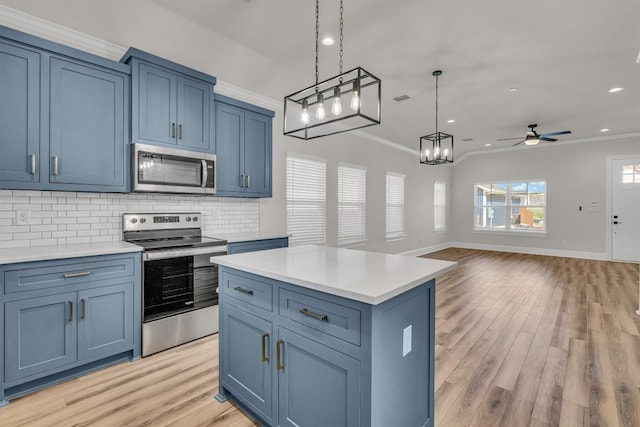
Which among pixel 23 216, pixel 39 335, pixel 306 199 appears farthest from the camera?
pixel 306 199

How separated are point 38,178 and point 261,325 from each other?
6.97 feet

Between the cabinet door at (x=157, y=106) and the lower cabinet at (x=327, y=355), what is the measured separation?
5.76 ft

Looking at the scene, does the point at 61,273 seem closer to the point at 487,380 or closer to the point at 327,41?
the point at 327,41

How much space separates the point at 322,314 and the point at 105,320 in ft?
6.72

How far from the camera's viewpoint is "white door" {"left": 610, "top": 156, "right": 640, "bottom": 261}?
7125mm

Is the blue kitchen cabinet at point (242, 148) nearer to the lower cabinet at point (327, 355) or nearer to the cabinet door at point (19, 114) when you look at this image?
the cabinet door at point (19, 114)

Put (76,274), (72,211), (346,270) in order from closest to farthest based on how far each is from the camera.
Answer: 1. (346,270)
2. (76,274)
3. (72,211)

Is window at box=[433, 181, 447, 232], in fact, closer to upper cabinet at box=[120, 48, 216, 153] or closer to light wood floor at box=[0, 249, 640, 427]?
light wood floor at box=[0, 249, 640, 427]

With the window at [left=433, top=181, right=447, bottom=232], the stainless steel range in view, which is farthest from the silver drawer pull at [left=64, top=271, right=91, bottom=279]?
the window at [left=433, top=181, right=447, bottom=232]

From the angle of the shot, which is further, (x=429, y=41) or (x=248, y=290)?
(x=429, y=41)

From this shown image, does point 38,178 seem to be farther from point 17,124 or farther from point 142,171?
point 142,171

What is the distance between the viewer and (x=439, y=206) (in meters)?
9.46

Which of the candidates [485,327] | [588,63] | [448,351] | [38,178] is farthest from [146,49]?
[588,63]

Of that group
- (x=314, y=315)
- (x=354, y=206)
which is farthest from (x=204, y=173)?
(x=354, y=206)
